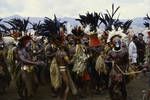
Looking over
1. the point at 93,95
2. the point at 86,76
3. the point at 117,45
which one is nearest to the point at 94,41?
the point at 86,76

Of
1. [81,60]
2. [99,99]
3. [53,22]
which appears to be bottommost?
[99,99]

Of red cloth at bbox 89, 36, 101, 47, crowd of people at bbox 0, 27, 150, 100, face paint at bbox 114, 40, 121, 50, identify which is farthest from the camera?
red cloth at bbox 89, 36, 101, 47

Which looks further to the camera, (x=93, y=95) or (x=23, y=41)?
(x=93, y=95)

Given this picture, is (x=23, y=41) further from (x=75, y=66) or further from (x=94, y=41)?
(x=94, y=41)

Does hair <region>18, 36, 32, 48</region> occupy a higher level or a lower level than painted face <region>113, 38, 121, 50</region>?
higher

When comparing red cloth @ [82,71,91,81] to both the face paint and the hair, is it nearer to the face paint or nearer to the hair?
the hair

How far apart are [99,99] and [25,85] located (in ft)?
8.05

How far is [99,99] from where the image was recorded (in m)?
16.6

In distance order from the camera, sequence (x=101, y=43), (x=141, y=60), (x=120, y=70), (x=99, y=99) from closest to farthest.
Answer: (x=120, y=70) → (x=99, y=99) → (x=101, y=43) → (x=141, y=60)

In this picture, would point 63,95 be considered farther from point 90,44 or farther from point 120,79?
point 90,44

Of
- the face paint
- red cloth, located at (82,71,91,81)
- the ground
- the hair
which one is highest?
the hair

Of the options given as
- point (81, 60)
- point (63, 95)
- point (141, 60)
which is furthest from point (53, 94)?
point (141, 60)

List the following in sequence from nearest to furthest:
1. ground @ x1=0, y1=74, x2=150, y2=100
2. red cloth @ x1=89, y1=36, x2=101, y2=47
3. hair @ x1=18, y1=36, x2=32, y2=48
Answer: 1. hair @ x1=18, y1=36, x2=32, y2=48
2. ground @ x1=0, y1=74, x2=150, y2=100
3. red cloth @ x1=89, y1=36, x2=101, y2=47

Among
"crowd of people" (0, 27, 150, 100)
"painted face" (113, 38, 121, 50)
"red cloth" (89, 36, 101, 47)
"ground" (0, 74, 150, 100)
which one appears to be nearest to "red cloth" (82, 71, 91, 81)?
"crowd of people" (0, 27, 150, 100)
